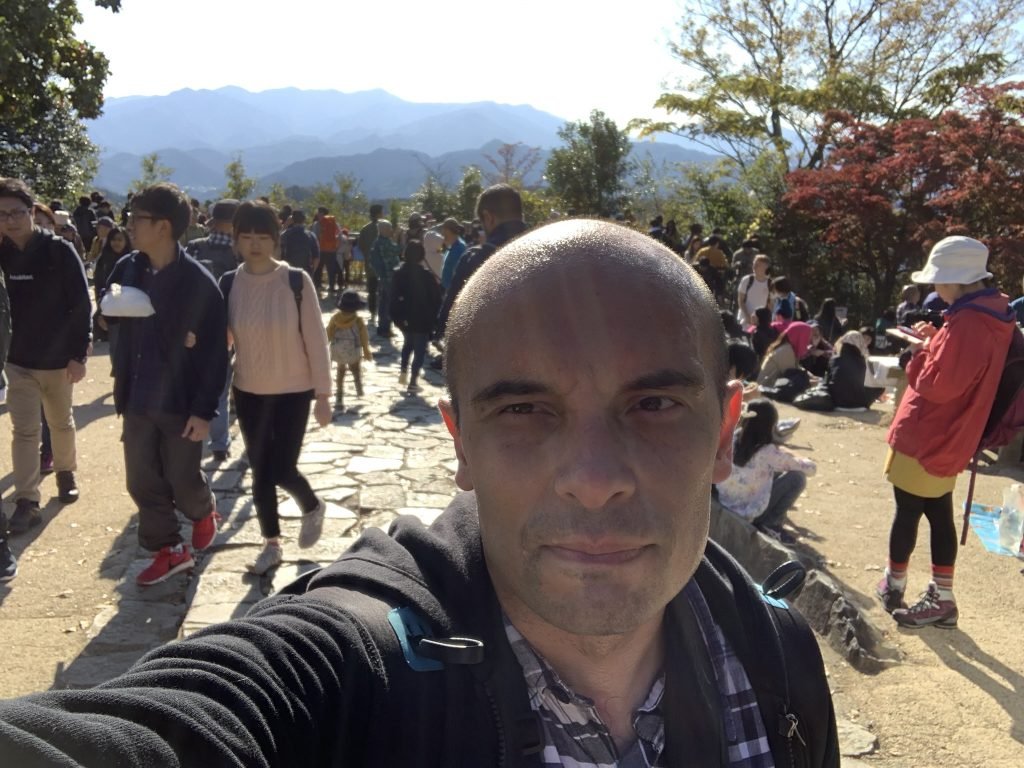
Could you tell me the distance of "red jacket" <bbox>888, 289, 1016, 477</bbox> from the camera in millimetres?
4145

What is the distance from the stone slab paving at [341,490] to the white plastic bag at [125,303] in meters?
1.53

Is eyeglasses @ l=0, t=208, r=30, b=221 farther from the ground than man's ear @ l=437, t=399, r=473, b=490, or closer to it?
farther from the ground

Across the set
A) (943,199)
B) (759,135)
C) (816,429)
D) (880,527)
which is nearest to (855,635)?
(880,527)

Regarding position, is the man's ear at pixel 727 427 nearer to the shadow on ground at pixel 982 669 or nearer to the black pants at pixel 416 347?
the shadow on ground at pixel 982 669

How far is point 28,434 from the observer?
16.8 feet

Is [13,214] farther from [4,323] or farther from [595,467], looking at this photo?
[595,467]

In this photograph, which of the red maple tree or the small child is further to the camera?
the red maple tree

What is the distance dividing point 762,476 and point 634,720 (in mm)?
4227

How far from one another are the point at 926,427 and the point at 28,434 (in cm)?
544

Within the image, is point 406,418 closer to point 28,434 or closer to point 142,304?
point 28,434

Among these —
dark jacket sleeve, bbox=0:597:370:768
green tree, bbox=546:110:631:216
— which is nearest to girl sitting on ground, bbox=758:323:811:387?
dark jacket sleeve, bbox=0:597:370:768

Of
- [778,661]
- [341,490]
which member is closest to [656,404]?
[778,661]

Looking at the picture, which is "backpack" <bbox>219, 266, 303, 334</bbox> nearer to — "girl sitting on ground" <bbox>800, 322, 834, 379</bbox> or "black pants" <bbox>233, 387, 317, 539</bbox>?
"black pants" <bbox>233, 387, 317, 539</bbox>

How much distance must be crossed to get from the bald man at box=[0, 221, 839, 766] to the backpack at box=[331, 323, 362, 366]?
24.2 ft
